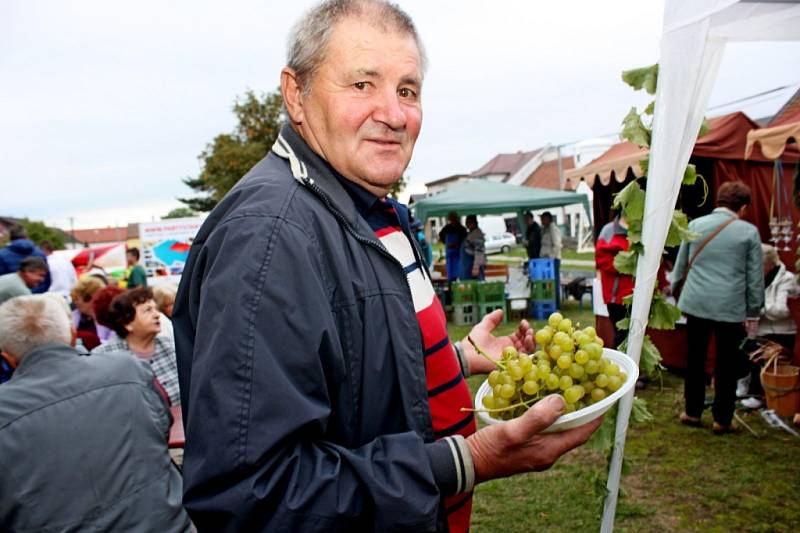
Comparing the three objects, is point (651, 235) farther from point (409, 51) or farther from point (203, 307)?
point (203, 307)

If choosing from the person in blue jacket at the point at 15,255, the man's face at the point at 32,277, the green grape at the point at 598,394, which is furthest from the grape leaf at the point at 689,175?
the person in blue jacket at the point at 15,255

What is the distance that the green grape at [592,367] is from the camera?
1509 millimetres

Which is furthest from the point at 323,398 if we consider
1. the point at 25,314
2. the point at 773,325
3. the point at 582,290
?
the point at 582,290

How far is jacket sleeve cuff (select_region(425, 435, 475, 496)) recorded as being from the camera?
1263 millimetres

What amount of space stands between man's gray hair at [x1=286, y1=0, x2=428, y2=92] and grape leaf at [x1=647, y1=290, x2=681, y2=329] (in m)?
1.36

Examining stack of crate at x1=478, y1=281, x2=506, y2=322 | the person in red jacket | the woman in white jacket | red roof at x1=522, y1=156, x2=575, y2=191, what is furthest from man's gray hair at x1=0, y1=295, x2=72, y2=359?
red roof at x1=522, y1=156, x2=575, y2=191

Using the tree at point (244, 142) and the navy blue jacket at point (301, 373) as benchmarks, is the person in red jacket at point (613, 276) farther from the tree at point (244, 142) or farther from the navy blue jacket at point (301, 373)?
the tree at point (244, 142)

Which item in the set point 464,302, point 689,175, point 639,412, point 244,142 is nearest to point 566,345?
point 639,412

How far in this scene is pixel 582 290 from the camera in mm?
12016

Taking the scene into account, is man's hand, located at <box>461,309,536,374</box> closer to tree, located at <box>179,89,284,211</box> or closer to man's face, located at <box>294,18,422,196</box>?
man's face, located at <box>294,18,422,196</box>

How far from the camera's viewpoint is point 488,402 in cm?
158

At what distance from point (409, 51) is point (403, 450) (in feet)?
3.26

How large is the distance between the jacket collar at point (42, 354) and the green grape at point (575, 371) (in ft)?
6.69

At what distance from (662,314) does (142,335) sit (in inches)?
136
